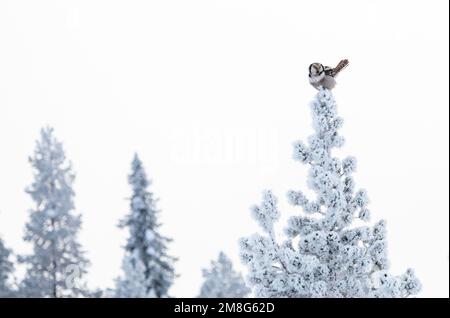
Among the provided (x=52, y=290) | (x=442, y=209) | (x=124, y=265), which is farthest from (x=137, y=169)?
(x=442, y=209)

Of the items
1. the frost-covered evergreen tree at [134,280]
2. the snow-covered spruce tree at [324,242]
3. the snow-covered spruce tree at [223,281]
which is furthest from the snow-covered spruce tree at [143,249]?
the snow-covered spruce tree at [324,242]

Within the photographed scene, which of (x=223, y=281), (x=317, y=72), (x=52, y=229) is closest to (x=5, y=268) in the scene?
(x=52, y=229)

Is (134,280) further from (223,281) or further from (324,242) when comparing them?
(324,242)

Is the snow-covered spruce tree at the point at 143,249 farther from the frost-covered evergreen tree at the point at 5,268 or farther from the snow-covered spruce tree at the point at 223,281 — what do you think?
the snow-covered spruce tree at the point at 223,281

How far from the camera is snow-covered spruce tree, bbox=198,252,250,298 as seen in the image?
4562 centimetres

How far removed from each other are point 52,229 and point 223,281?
1786 centimetres

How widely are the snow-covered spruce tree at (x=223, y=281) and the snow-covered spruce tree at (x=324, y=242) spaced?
125 feet

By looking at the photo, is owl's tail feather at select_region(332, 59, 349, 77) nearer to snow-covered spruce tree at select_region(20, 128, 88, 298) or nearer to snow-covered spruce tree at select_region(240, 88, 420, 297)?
snow-covered spruce tree at select_region(240, 88, 420, 297)

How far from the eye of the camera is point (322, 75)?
7531 mm

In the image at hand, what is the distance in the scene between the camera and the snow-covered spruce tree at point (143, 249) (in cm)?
3003
